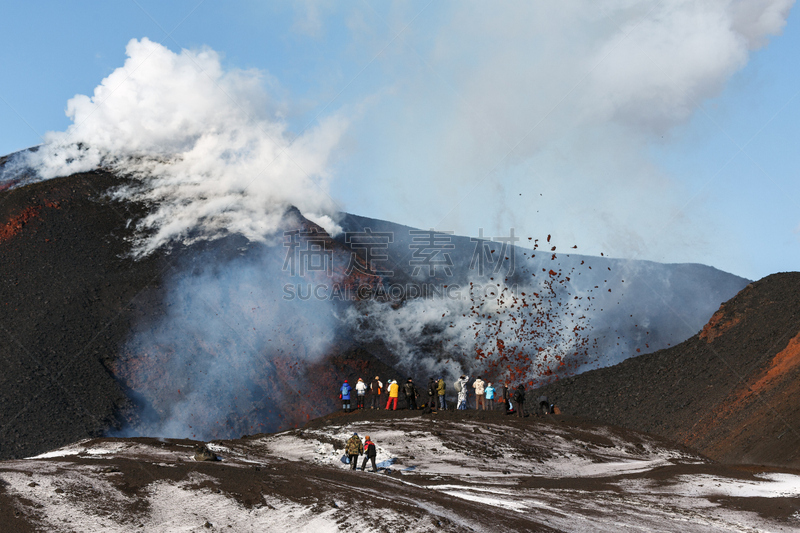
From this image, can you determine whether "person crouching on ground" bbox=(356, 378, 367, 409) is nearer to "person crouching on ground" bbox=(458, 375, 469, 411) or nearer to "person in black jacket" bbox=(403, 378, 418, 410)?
"person in black jacket" bbox=(403, 378, 418, 410)

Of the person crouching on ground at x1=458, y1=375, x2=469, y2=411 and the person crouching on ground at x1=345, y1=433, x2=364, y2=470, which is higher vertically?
the person crouching on ground at x1=458, y1=375, x2=469, y2=411

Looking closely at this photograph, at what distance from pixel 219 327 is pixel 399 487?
2439 cm

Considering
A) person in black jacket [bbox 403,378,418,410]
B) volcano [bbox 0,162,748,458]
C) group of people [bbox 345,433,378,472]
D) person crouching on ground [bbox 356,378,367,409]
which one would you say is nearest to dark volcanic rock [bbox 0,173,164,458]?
volcano [bbox 0,162,748,458]

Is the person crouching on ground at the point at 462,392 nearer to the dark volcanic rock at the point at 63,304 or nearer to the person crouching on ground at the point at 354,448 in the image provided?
the person crouching on ground at the point at 354,448

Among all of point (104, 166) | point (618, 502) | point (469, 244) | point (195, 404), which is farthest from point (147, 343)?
point (469, 244)

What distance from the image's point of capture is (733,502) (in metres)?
14.7

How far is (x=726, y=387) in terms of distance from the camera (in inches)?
957

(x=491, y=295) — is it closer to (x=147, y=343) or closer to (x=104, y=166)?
(x=147, y=343)

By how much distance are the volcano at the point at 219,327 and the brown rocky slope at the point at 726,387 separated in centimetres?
1086

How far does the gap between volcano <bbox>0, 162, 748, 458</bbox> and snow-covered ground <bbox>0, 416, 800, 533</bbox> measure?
A: 11032 millimetres

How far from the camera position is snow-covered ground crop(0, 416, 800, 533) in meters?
11.6

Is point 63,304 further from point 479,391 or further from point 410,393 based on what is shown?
point 479,391

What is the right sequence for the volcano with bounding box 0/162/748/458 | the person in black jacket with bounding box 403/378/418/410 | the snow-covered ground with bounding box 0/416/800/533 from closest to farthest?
the snow-covered ground with bounding box 0/416/800/533, the person in black jacket with bounding box 403/378/418/410, the volcano with bounding box 0/162/748/458

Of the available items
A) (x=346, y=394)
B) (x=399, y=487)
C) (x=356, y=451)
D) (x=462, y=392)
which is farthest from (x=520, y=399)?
(x=399, y=487)
